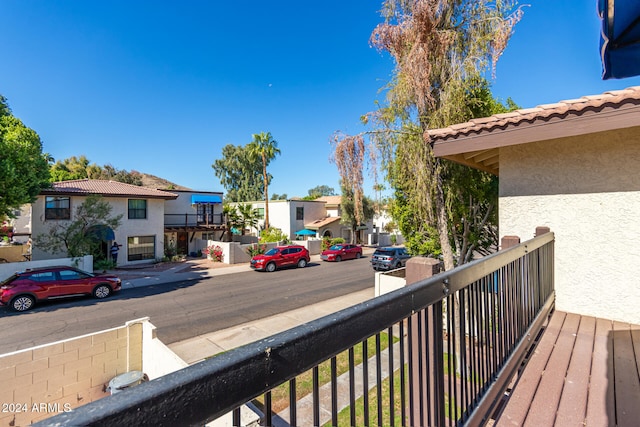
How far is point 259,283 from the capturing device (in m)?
15.5

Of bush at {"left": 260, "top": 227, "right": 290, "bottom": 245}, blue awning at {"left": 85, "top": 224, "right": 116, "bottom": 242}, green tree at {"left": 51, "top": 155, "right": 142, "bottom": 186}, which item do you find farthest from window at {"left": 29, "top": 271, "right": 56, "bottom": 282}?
green tree at {"left": 51, "top": 155, "right": 142, "bottom": 186}

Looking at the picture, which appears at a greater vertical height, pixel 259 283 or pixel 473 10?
pixel 473 10

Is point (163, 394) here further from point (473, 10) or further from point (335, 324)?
point (473, 10)

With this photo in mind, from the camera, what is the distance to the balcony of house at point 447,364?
68 centimetres

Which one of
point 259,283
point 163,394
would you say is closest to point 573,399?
point 163,394

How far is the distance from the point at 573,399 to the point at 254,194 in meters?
49.5

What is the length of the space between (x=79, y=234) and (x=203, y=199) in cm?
1061

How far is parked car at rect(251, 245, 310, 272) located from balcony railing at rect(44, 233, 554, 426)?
16.4 metres

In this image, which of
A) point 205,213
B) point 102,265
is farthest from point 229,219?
point 102,265

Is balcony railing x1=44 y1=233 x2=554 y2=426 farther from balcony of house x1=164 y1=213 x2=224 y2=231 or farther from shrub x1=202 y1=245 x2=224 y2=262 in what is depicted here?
balcony of house x1=164 y1=213 x2=224 y2=231

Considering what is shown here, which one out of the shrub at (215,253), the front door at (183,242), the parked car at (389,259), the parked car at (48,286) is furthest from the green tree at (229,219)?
the parked car at (389,259)

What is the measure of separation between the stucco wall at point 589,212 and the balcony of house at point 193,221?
24.9m

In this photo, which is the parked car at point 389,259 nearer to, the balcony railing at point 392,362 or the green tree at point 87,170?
the balcony railing at point 392,362

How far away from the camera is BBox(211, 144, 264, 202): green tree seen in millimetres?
50375
